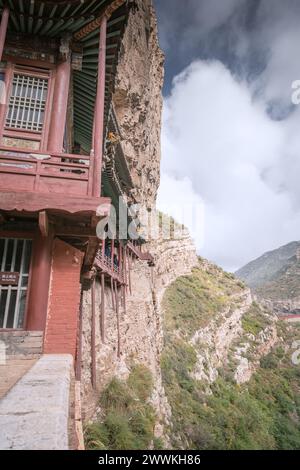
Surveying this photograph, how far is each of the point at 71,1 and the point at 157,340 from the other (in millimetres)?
26025

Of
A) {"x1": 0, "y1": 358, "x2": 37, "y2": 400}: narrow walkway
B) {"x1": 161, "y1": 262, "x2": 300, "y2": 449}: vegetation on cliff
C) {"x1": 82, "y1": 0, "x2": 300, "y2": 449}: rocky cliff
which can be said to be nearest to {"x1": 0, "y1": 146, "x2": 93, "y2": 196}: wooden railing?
{"x1": 0, "y1": 358, "x2": 37, "y2": 400}: narrow walkway

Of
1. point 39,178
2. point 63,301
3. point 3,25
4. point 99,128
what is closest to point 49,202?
point 39,178

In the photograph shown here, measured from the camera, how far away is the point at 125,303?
68.0ft

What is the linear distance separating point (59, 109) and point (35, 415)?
270 inches

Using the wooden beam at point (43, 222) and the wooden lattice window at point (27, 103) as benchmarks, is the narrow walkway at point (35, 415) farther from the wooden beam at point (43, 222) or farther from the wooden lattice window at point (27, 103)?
the wooden lattice window at point (27, 103)

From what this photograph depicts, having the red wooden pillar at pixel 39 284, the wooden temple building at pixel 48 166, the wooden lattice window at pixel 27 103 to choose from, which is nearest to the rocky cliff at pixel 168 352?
the wooden temple building at pixel 48 166

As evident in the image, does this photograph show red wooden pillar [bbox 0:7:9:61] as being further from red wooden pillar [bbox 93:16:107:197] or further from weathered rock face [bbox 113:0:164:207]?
weathered rock face [bbox 113:0:164:207]

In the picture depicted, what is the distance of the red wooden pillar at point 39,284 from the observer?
18.5 ft

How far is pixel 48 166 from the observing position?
20.0 feet

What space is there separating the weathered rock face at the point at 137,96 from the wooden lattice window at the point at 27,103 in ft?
58.1

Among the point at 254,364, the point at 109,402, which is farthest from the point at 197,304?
the point at 109,402

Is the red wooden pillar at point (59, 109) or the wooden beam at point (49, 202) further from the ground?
the red wooden pillar at point (59, 109)

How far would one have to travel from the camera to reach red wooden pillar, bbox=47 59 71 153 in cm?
694

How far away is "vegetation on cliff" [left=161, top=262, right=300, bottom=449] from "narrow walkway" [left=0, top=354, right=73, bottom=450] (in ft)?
61.3
